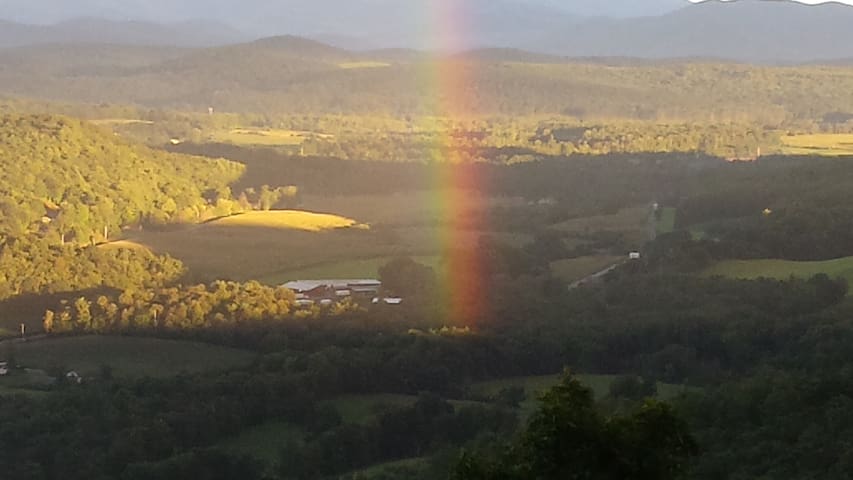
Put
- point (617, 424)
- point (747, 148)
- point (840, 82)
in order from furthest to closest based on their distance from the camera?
point (840, 82) → point (747, 148) → point (617, 424)

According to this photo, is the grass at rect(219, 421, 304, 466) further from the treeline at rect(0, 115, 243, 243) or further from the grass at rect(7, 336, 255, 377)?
the treeline at rect(0, 115, 243, 243)

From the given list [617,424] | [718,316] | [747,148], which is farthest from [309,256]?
[747,148]

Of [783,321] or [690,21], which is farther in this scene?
[690,21]

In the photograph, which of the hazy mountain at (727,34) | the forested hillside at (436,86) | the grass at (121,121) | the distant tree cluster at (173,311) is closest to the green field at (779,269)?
the distant tree cluster at (173,311)

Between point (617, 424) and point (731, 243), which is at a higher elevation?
point (617, 424)

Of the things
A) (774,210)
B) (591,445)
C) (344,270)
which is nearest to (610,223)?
(774,210)

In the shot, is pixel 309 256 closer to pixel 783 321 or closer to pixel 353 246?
pixel 353 246

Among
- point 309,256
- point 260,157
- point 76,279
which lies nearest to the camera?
point 76,279
